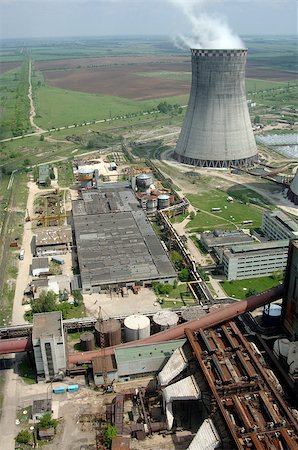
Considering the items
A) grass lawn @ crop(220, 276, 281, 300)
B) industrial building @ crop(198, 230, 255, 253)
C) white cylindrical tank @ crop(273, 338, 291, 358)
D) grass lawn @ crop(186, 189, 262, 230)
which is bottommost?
grass lawn @ crop(220, 276, 281, 300)

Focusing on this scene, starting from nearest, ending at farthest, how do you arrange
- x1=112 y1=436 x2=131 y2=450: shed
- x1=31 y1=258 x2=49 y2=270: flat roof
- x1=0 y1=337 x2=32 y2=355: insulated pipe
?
1. x1=112 y1=436 x2=131 y2=450: shed
2. x1=0 y1=337 x2=32 y2=355: insulated pipe
3. x1=31 y1=258 x2=49 y2=270: flat roof

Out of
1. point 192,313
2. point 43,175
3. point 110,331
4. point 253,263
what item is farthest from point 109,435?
point 43,175

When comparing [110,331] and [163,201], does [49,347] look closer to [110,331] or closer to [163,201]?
[110,331]

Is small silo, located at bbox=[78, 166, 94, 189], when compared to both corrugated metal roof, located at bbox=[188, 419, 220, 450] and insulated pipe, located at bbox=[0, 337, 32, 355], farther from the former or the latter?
corrugated metal roof, located at bbox=[188, 419, 220, 450]

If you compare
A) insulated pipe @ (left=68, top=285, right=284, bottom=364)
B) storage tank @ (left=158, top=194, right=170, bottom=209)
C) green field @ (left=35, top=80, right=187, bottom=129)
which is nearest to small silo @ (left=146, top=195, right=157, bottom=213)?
storage tank @ (left=158, top=194, right=170, bottom=209)

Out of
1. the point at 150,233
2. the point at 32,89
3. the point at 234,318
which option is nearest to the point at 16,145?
the point at 150,233

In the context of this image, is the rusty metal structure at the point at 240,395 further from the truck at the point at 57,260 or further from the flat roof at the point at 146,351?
the truck at the point at 57,260

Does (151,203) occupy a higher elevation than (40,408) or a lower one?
higher
